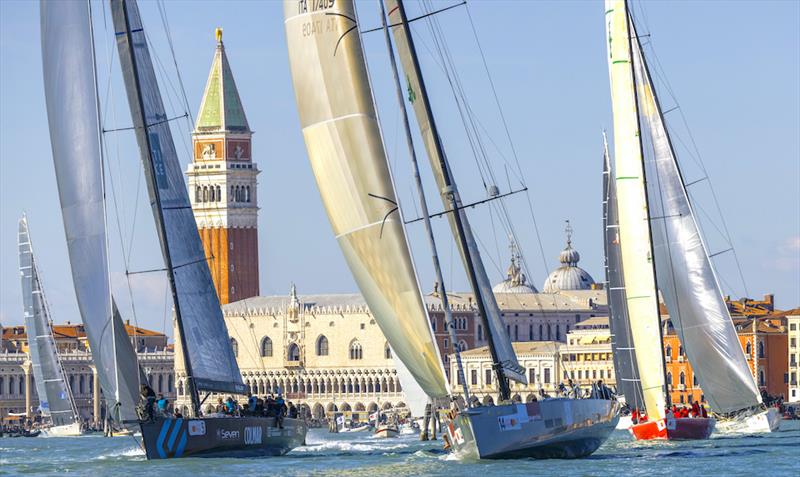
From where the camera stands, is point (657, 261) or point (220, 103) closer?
point (657, 261)

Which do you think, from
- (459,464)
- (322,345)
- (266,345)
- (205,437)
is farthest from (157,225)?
(266,345)

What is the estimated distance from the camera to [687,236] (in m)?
42.7

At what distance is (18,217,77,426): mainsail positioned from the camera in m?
71.9

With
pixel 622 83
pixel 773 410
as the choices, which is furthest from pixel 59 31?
pixel 773 410

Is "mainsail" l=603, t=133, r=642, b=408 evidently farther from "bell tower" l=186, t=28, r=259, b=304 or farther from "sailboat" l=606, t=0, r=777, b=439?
"bell tower" l=186, t=28, r=259, b=304

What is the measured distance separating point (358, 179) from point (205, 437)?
6458 mm

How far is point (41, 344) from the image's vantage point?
254ft

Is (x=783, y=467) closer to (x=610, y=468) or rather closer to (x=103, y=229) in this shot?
(x=610, y=468)

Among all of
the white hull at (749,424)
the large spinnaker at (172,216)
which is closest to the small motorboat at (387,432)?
the white hull at (749,424)

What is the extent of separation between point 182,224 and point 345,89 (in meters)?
7.05

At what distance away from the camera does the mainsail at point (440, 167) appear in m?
30.6

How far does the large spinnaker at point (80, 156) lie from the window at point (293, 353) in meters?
94.4

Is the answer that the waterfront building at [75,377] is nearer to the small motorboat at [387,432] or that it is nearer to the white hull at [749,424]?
the small motorboat at [387,432]

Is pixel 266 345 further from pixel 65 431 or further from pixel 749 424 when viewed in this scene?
pixel 749 424
